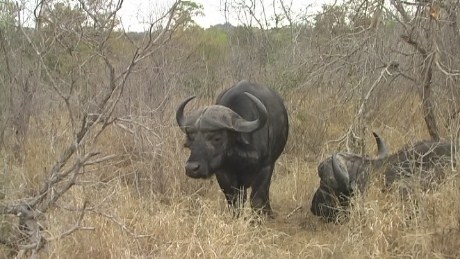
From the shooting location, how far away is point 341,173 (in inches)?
203

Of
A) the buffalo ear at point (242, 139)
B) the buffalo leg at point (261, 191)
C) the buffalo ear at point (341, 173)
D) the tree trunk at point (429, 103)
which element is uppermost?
the tree trunk at point (429, 103)

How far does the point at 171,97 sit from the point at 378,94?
2.53 m

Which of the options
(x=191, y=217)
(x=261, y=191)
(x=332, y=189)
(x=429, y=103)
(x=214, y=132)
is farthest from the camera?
(x=429, y=103)

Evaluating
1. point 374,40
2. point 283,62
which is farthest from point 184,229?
point 283,62

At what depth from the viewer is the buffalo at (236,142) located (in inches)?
197

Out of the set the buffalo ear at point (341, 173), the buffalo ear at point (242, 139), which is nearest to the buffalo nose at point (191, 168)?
the buffalo ear at point (242, 139)

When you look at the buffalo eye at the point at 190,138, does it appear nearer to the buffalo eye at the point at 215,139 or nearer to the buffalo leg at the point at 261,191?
the buffalo eye at the point at 215,139

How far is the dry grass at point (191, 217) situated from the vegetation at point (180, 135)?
0.01m

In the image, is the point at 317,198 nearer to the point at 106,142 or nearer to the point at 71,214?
the point at 71,214

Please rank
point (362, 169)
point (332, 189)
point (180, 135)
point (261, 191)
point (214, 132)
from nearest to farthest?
point (214, 132) < point (362, 169) < point (332, 189) < point (261, 191) < point (180, 135)

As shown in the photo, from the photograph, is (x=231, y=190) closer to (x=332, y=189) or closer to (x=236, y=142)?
(x=236, y=142)

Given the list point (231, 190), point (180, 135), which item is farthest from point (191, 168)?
point (180, 135)

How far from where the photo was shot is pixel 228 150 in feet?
17.0

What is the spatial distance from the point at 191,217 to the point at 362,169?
1496 mm
